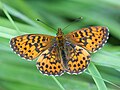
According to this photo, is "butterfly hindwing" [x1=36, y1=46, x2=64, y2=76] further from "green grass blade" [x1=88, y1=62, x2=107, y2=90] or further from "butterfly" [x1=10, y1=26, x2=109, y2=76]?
"green grass blade" [x1=88, y1=62, x2=107, y2=90]

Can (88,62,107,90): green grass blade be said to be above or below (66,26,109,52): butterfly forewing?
below

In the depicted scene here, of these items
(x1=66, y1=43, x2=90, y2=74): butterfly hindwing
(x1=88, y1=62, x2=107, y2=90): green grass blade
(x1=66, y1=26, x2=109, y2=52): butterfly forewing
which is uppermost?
(x1=66, y1=26, x2=109, y2=52): butterfly forewing

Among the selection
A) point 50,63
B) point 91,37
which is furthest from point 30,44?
point 91,37

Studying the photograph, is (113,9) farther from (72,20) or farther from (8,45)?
(8,45)

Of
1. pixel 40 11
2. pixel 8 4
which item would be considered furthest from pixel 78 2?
pixel 8 4

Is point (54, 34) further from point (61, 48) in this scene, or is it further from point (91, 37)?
point (91, 37)

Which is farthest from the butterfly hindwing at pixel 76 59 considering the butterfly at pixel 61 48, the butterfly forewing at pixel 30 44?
the butterfly forewing at pixel 30 44

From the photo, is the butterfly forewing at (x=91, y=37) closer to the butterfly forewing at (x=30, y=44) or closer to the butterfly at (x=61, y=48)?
the butterfly at (x=61, y=48)

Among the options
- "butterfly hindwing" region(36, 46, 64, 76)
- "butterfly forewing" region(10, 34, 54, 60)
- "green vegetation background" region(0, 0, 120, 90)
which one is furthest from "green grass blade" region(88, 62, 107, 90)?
"butterfly forewing" region(10, 34, 54, 60)
